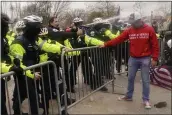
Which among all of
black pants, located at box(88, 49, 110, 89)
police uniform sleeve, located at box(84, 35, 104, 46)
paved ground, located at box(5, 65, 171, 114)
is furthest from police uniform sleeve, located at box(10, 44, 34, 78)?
police uniform sleeve, located at box(84, 35, 104, 46)

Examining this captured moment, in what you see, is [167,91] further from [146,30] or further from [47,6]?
[47,6]

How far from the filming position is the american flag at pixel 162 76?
248 inches

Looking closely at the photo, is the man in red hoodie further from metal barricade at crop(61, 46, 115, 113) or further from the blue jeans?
metal barricade at crop(61, 46, 115, 113)

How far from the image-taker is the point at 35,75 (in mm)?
3656

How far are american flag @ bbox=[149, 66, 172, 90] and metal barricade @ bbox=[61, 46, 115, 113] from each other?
1325 mm

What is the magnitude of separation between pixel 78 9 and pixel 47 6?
490cm

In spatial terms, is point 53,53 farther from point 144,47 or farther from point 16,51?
point 144,47

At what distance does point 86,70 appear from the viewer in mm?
5293

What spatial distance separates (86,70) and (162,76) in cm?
212

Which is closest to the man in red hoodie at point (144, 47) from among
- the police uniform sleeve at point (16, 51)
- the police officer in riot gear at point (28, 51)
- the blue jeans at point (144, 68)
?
the blue jeans at point (144, 68)

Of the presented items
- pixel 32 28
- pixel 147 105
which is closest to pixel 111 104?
pixel 147 105

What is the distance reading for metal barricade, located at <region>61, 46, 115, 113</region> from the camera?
4.82m

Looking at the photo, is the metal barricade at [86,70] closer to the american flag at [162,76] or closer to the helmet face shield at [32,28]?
the helmet face shield at [32,28]

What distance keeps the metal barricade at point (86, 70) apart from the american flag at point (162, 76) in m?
1.32
